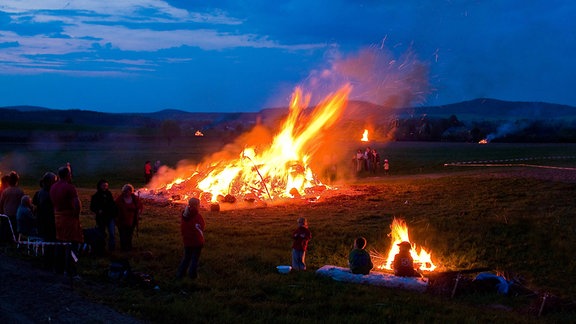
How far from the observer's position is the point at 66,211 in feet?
33.0

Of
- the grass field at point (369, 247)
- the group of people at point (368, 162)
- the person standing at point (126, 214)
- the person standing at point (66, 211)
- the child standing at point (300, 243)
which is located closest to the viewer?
the grass field at point (369, 247)

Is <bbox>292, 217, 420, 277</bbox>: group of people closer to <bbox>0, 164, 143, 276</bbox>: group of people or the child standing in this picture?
the child standing

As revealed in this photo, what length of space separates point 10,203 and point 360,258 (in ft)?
23.4

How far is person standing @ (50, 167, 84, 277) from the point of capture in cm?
994

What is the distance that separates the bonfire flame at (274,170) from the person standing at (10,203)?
10367 mm

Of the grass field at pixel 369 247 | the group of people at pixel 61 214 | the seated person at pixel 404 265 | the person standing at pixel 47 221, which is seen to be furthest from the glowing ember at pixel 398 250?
the person standing at pixel 47 221

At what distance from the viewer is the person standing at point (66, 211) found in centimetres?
994

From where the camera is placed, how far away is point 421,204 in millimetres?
20969

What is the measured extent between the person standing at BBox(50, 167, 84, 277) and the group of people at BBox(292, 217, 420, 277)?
13.1ft

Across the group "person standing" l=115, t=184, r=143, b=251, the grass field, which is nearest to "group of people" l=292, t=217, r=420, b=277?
the grass field

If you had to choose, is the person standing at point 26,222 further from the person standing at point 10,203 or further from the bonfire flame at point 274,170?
the bonfire flame at point 274,170

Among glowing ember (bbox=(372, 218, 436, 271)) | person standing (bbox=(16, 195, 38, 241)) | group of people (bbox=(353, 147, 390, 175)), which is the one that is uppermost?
group of people (bbox=(353, 147, 390, 175))

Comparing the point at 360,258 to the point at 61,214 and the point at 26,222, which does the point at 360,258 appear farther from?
the point at 26,222

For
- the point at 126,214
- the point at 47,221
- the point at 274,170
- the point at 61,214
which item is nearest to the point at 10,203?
the point at 126,214
